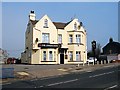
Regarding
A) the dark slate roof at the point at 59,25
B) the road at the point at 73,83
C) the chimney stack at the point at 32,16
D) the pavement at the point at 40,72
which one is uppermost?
the chimney stack at the point at 32,16

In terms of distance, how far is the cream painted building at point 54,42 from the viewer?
55.6m

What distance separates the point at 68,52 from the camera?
190 ft

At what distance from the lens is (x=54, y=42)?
2237 inches

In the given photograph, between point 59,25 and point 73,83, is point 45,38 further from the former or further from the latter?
point 73,83

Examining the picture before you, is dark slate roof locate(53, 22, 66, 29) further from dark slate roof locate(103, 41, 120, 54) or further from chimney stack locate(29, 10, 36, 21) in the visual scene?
dark slate roof locate(103, 41, 120, 54)

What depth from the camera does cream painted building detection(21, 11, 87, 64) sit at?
55625 mm

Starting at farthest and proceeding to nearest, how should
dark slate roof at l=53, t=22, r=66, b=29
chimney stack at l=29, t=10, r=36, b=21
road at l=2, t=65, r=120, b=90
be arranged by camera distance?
1. chimney stack at l=29, t=10, r=36, b=21
2. dark slate roof at l=53, t=22, r=66, b=29
3. road at l=2, t=65, r=120, b=90

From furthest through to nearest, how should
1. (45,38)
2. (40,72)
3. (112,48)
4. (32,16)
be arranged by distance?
1. (112,48)
2. (32,16)
3. (45,38)
4. (40,72)

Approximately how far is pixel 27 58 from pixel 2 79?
32.9 metres

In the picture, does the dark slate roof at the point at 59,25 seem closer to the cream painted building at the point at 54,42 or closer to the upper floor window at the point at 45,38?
the cream painted building at the point at 54,42

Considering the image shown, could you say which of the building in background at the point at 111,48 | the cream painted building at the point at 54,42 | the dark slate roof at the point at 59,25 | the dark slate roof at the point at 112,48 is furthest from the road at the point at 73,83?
the dark slate roof at the point at 112,48

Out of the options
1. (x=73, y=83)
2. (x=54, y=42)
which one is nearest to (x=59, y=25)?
(x=54, y=42)

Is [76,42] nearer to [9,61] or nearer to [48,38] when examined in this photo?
[48,38]

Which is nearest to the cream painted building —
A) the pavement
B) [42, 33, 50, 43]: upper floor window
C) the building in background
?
[42, 33, 50, 43]: upper floor window
